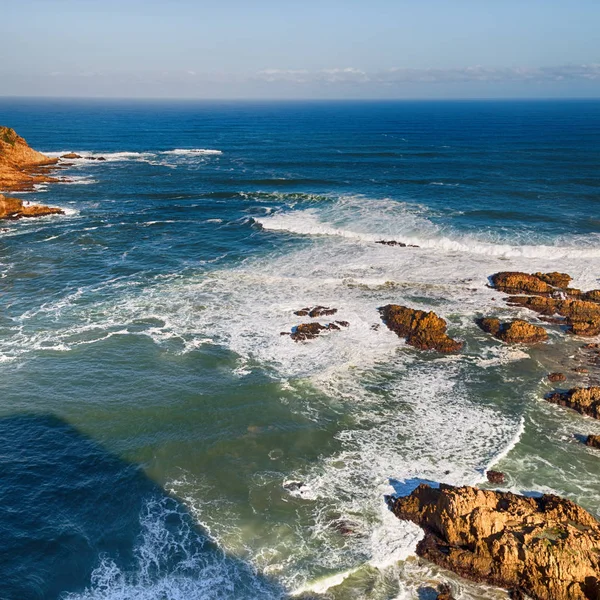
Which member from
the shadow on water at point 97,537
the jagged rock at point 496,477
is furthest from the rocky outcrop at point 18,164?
the jagged rock at point 496,477

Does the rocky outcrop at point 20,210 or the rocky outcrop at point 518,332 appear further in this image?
the rocky outcrop at point 20,210

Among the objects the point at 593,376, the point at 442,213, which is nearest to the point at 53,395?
the point at 593,376

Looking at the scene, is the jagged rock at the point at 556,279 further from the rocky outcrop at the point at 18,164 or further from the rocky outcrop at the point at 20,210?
the rocky outcrop at the point at 18,164

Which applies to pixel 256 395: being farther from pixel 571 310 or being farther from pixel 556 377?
pixel 571 310

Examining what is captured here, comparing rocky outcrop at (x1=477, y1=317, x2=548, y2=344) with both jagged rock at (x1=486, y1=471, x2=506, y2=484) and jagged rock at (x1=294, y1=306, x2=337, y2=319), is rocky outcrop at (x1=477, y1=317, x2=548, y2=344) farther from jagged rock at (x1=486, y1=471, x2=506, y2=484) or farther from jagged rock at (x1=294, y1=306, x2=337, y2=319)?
jagged rock at (x1=486, y1=471, x2=506, y2=484)

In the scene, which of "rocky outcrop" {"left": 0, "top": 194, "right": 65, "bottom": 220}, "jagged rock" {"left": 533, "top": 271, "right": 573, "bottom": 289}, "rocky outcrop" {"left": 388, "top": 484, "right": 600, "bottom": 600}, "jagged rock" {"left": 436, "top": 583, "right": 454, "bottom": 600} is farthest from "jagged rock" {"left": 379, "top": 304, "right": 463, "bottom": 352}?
"rocky outcrop" {"left": 0, "top": 194, "right": 65, "bottom": 220}

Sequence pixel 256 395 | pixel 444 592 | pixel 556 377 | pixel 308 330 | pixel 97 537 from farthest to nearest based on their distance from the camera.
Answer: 1. pixel 308 330
2. pixel 556 377
3. pixel 256 395
4. pixel 97 537
5. pixel 444 592

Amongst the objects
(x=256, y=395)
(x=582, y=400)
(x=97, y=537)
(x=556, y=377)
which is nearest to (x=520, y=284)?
(x=556, y=377)
